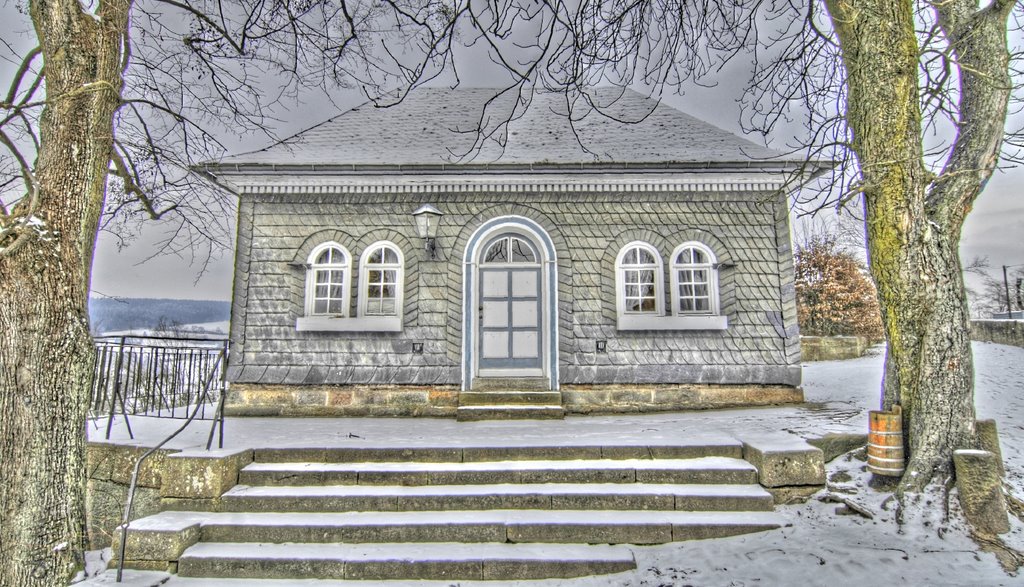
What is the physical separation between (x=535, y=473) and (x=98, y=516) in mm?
4133

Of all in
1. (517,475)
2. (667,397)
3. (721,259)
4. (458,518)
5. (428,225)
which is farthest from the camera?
(721,259)

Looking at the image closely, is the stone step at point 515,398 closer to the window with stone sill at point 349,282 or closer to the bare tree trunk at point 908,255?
the window with stone sill at point 349,282

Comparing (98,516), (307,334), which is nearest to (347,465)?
(98,516)

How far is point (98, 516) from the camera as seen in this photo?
446 cm

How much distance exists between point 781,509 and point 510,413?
3451mm

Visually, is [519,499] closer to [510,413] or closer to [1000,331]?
[510,413]

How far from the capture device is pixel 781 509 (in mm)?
3744

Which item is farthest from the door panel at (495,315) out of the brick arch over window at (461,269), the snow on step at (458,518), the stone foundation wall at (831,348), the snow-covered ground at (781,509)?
the stone foundation wall at (831,348)

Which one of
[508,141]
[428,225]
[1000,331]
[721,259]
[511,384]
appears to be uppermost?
[508,141]

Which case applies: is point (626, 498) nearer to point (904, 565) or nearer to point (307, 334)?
point (904, 565)

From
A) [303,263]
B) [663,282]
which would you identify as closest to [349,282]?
[303,263]

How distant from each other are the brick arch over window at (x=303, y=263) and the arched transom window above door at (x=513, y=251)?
6.85ft

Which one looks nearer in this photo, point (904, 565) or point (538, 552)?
point (904, 565)

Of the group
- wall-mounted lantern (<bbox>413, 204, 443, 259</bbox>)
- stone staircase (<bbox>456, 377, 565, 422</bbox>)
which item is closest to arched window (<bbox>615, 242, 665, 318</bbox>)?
stone staircase (<bbox>456, 377, 565, 422</bbox>)
